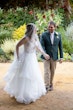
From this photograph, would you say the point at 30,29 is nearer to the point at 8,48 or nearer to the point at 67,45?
the point at 8,48

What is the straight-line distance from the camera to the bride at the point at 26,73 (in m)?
7.30

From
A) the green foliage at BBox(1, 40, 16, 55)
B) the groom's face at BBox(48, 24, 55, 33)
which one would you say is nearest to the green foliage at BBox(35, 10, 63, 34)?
the green foliage at BBox(1, 40, 16, 55)

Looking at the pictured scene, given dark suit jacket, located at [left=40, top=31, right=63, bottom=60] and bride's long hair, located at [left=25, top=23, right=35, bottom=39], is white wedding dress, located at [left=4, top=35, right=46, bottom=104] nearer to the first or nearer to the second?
bride's long hair, located at [left=25, top=23, right=35, bottom=39]

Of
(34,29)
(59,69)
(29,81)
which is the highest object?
(34,29)

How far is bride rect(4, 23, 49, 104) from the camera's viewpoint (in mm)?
7305

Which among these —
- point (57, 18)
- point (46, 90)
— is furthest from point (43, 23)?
point (46, 90)

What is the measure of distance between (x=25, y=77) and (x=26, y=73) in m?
0.09

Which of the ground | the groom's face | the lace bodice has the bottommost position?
the ground

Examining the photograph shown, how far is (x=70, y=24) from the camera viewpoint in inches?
656

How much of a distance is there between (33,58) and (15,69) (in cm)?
46

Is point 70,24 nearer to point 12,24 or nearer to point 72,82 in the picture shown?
point 12,24

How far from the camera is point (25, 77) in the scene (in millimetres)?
7293

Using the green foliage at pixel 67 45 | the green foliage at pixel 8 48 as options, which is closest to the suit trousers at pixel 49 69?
the green foliage at pixel 8 48

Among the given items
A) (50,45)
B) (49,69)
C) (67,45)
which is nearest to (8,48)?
(67,45)
